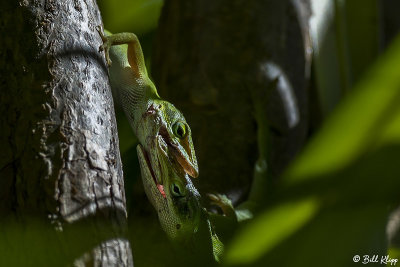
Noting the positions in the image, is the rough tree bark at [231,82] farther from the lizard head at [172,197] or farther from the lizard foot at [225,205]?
the lizard head at [172,197]

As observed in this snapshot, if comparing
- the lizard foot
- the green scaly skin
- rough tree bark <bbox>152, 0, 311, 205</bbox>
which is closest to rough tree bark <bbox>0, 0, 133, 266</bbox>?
the green scaly skin

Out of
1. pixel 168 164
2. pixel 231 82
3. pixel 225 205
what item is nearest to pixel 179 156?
pixel 168 164

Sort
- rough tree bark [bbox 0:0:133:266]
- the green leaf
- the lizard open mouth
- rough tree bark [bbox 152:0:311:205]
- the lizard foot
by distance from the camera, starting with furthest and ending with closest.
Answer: rough tree bark [bbox 152:0:311:205] → the lizard foot → the lizard open mouth → the green leaf → rough tree bark [bbox 0:0:133:266]

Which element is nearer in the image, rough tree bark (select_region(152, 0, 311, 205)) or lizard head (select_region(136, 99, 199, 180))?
lizard head (select_region(136, 99, 199, 180))

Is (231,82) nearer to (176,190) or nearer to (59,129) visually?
(176,190)

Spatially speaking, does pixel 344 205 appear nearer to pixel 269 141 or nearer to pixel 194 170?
pixel 194 170

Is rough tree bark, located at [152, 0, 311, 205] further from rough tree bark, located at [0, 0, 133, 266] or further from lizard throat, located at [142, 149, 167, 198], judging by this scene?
rough tree bark, located at [0, 0, 133, 266]
